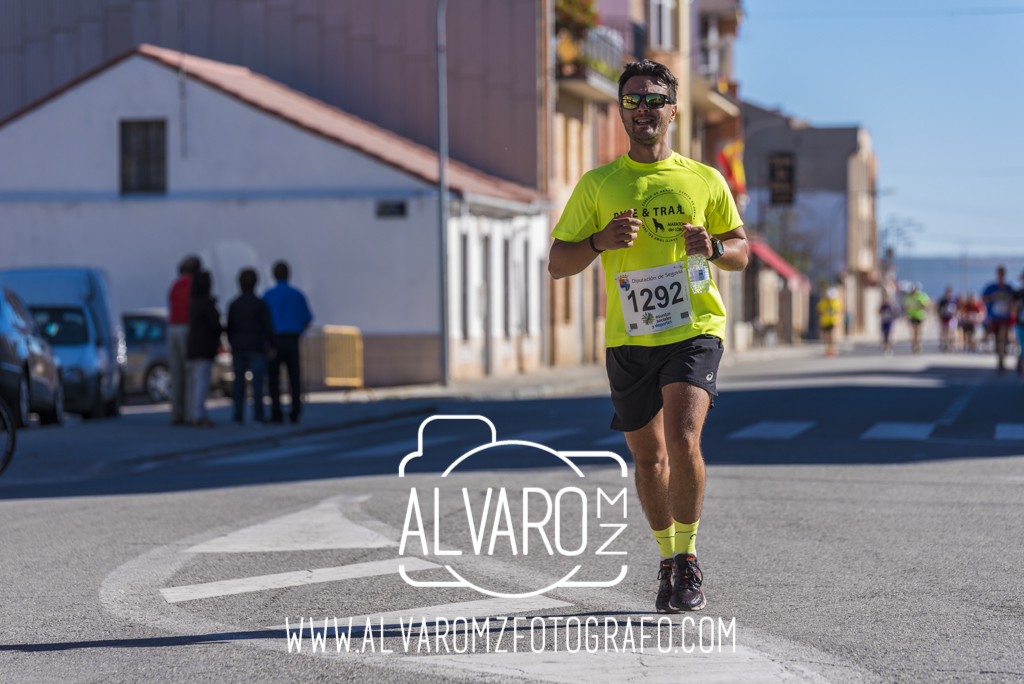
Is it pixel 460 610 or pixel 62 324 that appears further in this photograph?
pixel 62 324

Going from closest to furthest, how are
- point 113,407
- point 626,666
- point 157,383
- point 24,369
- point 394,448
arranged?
point 626,666, point 24,369, point 394,448, point 113,407, point 157,383

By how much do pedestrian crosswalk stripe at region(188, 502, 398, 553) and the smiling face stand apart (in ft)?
9.48

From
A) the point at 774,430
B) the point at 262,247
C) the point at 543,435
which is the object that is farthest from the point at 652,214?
the point at 262,247

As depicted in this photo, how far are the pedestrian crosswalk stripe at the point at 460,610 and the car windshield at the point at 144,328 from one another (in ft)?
63.5

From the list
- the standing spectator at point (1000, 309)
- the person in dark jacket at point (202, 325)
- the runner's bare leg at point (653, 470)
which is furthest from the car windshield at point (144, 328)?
the runner's bare leg at point (653, 470)

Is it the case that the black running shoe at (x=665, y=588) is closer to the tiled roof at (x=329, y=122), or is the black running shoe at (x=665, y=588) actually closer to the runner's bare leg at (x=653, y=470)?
the runner's bare leg at (x=653, y=470)

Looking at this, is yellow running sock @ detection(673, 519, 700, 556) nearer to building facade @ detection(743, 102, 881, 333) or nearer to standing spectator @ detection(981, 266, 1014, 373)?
standing spectator @ detection(981, 266, 1014, 373)

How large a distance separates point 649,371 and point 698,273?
1.44ft

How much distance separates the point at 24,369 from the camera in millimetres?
12516

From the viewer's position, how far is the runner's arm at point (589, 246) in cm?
591

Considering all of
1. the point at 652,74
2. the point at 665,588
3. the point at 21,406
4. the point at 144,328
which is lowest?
the point at 665,588

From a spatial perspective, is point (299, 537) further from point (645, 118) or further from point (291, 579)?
→ point (645, 118)

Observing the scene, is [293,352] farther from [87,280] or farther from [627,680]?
[627,680]

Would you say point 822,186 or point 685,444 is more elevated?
point 822,186
